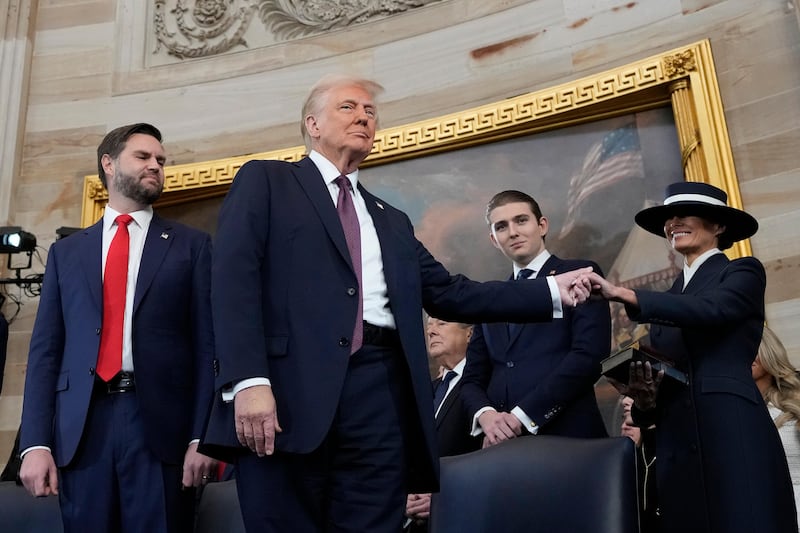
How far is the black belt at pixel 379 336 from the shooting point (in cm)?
224

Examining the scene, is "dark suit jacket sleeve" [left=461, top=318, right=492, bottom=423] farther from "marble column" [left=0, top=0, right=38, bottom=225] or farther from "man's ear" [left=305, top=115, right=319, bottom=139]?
"marble column" [left=0, top=0, right=38, bottom=225]

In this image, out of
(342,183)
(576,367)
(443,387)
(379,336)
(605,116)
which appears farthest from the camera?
(605,116)

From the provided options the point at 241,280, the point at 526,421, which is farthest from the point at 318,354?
the point at 526,421

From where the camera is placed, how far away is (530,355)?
3.54 metres

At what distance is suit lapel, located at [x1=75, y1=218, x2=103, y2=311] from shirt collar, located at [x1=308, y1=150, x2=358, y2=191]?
2.73 feet

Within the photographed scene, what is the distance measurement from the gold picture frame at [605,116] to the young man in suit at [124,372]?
2298 mm

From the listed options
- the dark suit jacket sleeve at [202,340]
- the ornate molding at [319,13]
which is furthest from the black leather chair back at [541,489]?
the ornate molding at [319,13]

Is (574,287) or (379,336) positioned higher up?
(574,287)

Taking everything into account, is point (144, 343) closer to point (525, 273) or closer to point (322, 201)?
point (322, 201)

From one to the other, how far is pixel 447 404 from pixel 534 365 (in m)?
0.59

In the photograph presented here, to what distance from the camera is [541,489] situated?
7.57ft

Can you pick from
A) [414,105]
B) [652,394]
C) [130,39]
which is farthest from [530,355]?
[130,39]

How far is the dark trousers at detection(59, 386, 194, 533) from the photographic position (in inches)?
99.7

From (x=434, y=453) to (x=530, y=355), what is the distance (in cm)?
139
